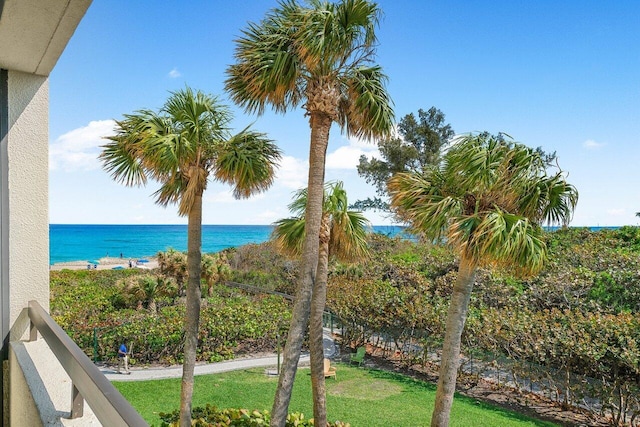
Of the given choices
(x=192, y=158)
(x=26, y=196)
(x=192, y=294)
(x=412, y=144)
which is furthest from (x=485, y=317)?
(x=412, y=144)

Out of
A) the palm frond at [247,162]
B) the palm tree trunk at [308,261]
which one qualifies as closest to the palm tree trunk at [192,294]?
the palm frond at [247,162]

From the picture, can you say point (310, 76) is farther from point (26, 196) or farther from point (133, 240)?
point (133, 240)

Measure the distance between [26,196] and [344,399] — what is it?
736cm

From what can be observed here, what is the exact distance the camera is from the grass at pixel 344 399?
757 centimetres

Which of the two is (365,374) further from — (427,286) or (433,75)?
(433,75)

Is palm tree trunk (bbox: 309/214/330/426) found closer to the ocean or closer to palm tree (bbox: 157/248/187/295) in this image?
palm tree (bbox: 157/248/187/295)

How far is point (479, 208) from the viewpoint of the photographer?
5789 millimetres

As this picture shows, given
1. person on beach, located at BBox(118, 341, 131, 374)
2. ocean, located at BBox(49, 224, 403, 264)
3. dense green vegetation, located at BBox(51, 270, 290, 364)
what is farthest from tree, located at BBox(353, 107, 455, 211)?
ocean, located at BBox(49, 224, 403, 264)

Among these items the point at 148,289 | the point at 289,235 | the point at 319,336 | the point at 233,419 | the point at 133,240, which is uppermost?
the point at 289,235

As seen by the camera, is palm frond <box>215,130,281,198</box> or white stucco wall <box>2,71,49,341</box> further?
palm frond <box>215,130,281,198</box>

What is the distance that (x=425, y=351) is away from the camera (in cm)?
1035

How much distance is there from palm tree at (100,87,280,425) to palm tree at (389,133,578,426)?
2110mm

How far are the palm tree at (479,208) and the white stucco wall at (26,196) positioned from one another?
4276mm

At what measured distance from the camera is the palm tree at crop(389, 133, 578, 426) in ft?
17.4
